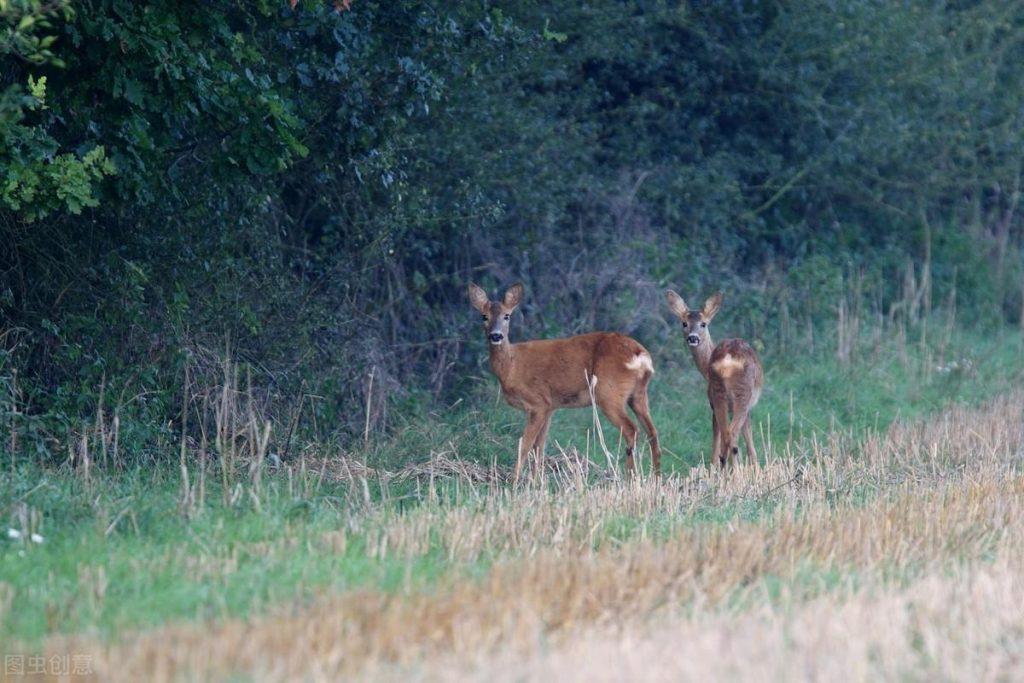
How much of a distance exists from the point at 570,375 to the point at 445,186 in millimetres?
2605

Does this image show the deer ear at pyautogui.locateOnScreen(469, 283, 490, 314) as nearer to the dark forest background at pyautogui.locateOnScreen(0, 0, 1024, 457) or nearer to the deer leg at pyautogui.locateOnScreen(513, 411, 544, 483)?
the dark forest background at pyautogui.locateOnScreen(0, 0, 1024, 457)

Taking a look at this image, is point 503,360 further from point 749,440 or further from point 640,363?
point 749,440

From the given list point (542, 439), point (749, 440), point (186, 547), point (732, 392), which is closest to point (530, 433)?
point (542, 439)

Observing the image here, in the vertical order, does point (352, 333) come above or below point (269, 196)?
below

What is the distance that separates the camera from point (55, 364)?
1012 cm

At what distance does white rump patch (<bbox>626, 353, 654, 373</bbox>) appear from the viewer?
1150 centimetres

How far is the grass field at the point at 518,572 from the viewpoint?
5113mm

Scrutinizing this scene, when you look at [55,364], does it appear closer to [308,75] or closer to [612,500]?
[308,75]

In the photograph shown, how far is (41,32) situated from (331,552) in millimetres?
4371

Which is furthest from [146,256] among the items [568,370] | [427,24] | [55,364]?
[568,370]

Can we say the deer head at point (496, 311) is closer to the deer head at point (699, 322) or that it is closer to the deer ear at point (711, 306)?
the deer head at point (699, 322)

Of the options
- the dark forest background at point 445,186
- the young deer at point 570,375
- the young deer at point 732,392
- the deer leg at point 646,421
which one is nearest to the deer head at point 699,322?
the young deer at point 732,392

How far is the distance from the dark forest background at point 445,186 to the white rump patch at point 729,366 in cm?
257

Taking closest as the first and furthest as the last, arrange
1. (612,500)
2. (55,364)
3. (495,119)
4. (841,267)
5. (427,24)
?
(612,500), (55,364), (427,24), (495,119), (841,267)
